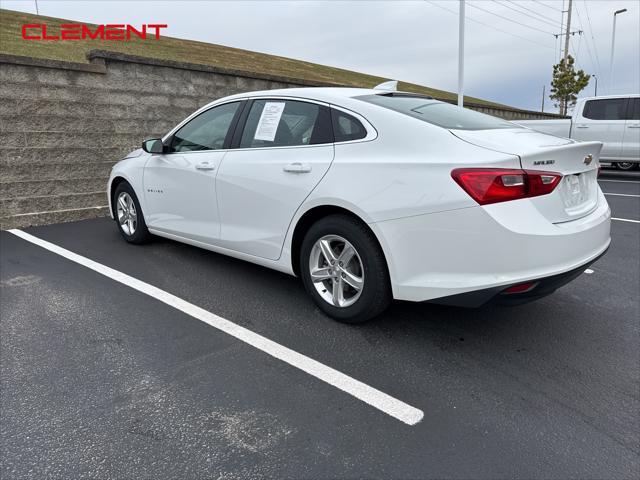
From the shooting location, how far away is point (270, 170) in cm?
346

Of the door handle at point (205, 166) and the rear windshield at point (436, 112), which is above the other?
the rear windshield at point (436, 112)

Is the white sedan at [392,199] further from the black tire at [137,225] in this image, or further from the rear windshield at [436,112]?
the black tire at [137,225]

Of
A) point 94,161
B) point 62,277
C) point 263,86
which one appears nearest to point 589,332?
point 62,277

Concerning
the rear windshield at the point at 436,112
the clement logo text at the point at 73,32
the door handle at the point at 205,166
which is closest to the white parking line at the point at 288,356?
the door handle at the point at 205,166

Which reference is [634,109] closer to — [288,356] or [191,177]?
[191,177]

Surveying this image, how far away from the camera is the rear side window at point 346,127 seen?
3074mm

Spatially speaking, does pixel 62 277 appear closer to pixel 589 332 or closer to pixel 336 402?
pixel 336 402

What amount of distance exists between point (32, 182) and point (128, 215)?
222 centimetres

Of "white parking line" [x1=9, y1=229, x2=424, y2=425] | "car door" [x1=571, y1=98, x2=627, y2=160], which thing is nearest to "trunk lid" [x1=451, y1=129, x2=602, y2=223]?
"white parking line" [x1=9, y1=229, x2=424, y2=425]

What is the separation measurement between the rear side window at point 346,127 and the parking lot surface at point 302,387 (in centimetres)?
125

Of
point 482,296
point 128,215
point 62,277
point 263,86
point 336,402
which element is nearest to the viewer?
point 336,402

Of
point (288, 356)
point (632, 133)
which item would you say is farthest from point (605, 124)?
point (288, 356)

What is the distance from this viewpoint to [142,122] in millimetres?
7625

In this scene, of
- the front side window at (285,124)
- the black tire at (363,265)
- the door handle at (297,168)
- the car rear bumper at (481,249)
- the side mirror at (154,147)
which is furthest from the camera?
the side mirror at (154,147)
